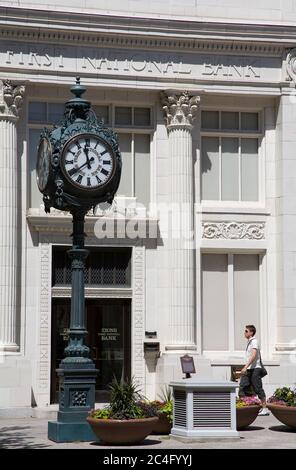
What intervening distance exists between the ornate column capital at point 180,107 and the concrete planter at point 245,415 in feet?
33.4

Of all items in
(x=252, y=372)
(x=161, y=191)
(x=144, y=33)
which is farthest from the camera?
(x=161, y=191)

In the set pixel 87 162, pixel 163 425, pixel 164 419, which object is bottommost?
pixel 163 425

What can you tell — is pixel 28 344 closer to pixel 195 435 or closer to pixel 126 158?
pixel 126 158

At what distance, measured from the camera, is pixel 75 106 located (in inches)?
664

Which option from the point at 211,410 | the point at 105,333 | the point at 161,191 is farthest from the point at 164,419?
the point at 161,191

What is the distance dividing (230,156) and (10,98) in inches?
248

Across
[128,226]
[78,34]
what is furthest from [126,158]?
[78,34]

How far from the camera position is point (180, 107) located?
85.4 feet

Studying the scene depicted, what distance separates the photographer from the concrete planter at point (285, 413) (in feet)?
57.5

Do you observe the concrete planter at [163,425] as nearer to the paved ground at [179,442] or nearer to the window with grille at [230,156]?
the paved ground at [179,442]

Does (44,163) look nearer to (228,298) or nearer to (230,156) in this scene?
(228,298)

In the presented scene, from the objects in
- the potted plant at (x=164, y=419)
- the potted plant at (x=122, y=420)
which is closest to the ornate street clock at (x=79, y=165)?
the potted plant at (x=122, y=420)

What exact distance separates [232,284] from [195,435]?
1109 cm

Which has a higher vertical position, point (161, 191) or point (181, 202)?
point (161, 191)
